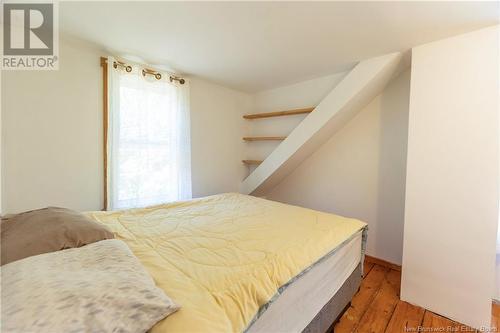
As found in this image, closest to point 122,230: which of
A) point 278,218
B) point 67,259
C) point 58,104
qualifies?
point 67,259

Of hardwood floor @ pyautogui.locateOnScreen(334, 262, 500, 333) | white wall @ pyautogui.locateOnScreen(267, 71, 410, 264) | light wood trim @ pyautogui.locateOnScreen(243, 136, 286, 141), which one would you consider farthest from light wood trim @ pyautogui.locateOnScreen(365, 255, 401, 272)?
light wood trim @ pyautogui.locateOnScreen(243, 136, 286, 141)

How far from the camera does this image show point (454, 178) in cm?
149

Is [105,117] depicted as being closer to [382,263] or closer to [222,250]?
[222,250]

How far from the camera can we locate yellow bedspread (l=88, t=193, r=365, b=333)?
0.73m

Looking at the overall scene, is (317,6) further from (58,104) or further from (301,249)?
(58,104)

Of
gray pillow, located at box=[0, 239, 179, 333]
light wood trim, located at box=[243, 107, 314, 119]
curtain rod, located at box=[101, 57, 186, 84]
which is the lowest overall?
gray pillow, located at box=[0, 239, 179, 333]

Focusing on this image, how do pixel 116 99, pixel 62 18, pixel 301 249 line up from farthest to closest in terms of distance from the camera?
1. pixel 116 99
2. pixel 62 18
3. pixel 301 249

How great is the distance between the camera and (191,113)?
2639mm

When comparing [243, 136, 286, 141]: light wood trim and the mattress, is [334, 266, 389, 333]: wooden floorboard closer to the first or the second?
the mattress

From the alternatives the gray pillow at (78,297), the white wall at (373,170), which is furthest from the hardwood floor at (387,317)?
the gray pillow at (78,297)

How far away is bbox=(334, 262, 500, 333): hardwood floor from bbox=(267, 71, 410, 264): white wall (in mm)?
622

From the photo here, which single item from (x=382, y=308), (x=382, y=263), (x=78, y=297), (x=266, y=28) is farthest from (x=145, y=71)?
(x=382, y=263)

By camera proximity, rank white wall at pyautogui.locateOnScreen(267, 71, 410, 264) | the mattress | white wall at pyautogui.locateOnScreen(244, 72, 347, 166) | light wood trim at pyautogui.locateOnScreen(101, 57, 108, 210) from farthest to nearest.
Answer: white wall at pyautogui.locateOnScreen(244, 72, 347, 166)
white wall at pyautogui.locateOnScreen(267, 71, 410, 264)
light wood trim at pyautogui.locateOnScreen(101, 57, 108, 210)
the mattress

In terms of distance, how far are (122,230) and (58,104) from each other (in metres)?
1.27
